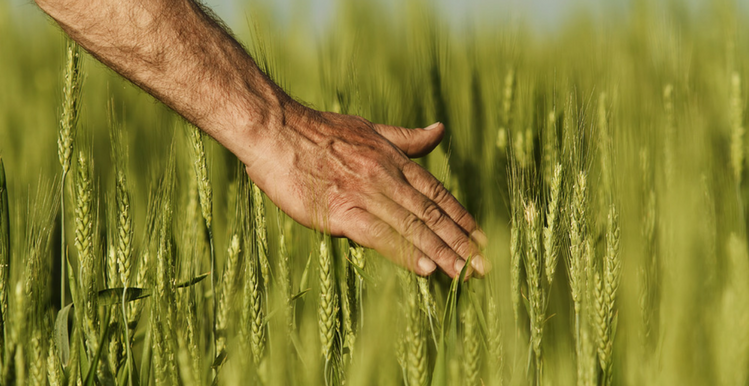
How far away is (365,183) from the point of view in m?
1.31

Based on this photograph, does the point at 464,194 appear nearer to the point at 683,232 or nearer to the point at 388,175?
the point at 388,175

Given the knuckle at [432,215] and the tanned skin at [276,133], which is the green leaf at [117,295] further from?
the knuckle at [432,215]

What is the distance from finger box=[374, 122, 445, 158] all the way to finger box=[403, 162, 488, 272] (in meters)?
0.05

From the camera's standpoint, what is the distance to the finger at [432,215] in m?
1.26

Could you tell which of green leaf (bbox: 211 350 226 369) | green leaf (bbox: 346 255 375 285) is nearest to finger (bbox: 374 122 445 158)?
green leaf (bbox: 346 255 375 285)

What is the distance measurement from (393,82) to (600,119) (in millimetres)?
597

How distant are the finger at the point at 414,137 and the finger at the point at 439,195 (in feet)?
0.18

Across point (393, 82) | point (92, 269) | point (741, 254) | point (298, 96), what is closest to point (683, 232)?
point (741, 254)

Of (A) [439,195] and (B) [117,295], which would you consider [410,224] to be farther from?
(B) [117,295]

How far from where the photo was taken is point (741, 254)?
824 millimetres

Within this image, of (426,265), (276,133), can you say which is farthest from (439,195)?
(276,133)

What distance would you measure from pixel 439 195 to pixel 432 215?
0.24 ft

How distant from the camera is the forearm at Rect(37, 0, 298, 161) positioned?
1162 mm

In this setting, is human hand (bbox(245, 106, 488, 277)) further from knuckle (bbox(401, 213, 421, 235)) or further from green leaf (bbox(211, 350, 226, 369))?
green leaf (bbox(211, 350, 226, 369))
